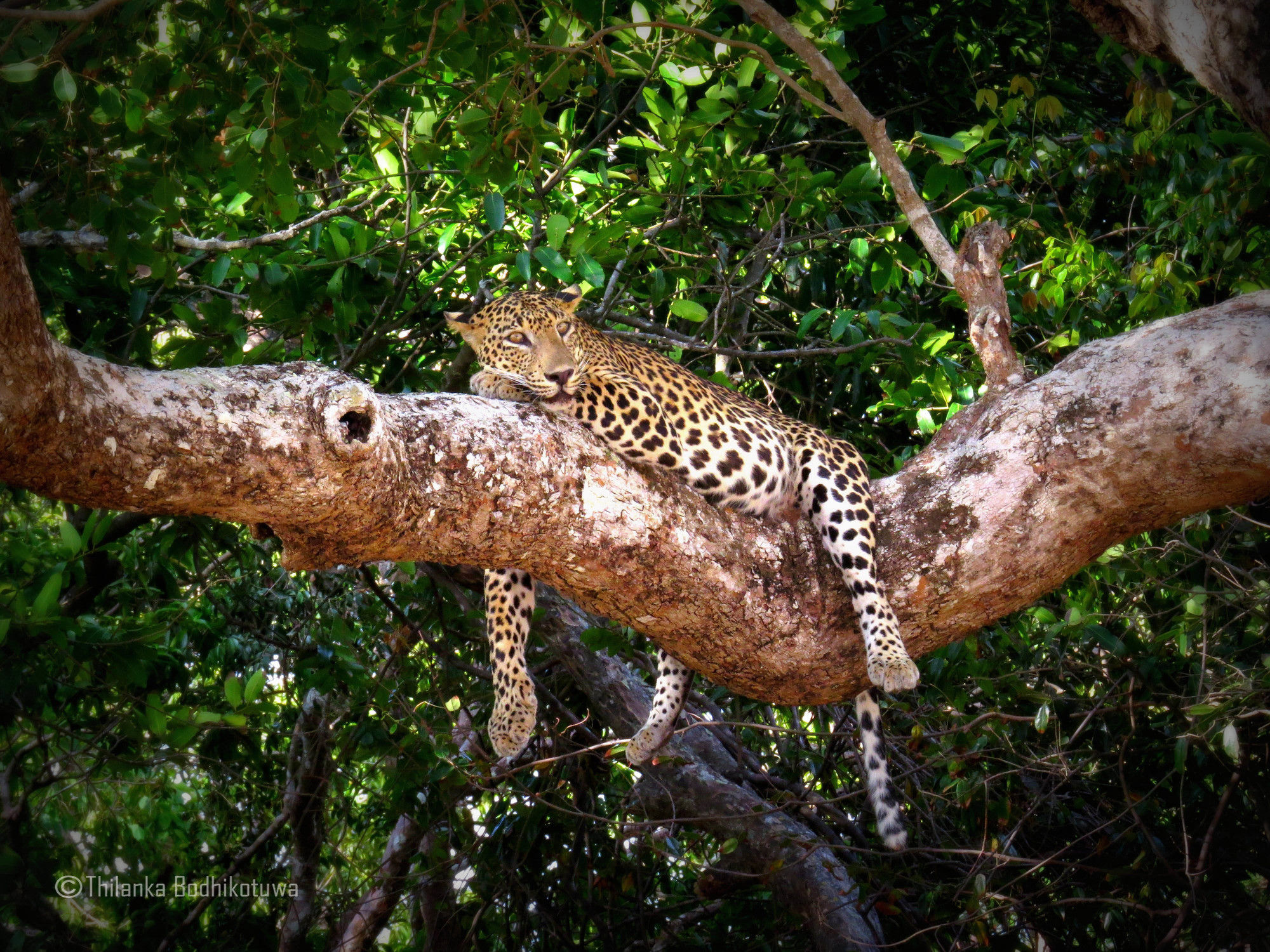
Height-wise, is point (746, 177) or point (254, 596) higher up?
point (746, 177)

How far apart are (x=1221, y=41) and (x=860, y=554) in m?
2.10

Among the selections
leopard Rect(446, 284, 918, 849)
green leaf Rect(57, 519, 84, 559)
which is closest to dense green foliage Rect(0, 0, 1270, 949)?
green leaf Rect(57, 519, 84, 559)

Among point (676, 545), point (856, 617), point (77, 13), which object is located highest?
point (77, 13)

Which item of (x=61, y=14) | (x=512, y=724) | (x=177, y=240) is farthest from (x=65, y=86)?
(x=512, y=724)

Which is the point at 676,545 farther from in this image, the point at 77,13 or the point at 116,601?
the point at 116,601

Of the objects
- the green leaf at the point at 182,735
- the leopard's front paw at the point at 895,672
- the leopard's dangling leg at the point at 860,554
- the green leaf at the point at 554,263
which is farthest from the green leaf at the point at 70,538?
the leopard's front paw at the point at 895,672

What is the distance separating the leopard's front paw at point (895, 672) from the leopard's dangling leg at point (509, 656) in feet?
5.62

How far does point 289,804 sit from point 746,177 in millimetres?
4797

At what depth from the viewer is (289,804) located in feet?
23.7

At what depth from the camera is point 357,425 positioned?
326cm

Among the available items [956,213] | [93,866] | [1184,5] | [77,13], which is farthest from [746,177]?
[93,866]

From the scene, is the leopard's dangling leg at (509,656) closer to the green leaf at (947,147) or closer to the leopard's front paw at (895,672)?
the leopard's front paw at (895,672)

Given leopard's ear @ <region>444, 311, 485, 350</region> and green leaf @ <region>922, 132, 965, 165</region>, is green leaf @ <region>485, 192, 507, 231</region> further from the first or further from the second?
green leaf @ <region>922, 132, 965, 165</region>

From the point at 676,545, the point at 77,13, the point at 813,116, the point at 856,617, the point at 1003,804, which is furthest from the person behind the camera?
the point at 813,116
